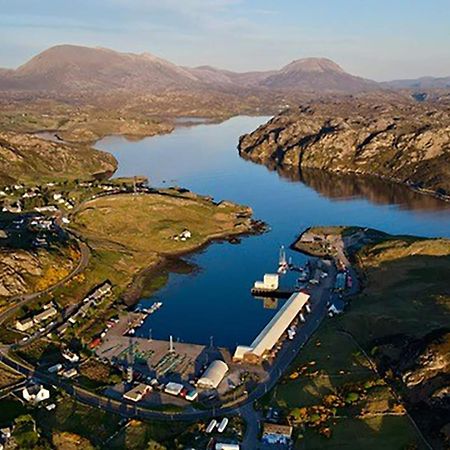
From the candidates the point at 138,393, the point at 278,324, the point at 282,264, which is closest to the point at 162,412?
the point at 138,393

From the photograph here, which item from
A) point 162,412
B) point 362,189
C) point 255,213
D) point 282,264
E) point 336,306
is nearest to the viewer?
point 162,412

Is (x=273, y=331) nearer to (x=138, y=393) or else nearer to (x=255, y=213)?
(x=138, y=393)

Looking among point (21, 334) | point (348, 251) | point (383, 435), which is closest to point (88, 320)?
point (21, 334)

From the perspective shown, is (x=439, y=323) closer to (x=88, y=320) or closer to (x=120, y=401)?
(x=120, y=401)

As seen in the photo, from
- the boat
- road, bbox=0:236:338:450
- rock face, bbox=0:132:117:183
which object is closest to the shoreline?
the boat

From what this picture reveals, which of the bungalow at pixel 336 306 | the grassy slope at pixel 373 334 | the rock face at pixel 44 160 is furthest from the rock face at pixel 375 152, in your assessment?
the bungalow at pixel 336 306
